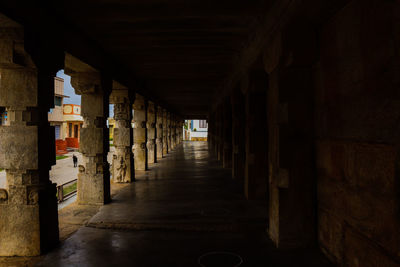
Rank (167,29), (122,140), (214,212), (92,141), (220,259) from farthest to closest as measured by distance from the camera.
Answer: (122,140) < (92,141) < (214,212) < (167,29) < (220,259)

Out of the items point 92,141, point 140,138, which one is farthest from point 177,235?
point 140,138

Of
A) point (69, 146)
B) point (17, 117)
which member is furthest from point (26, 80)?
point (69, 146)

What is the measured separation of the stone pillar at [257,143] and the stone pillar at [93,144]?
2.95 meters

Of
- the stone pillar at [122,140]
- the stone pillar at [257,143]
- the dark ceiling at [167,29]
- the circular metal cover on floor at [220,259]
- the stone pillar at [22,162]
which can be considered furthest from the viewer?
the stone pillar at [122,140]

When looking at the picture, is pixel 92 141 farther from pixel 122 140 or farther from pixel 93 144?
pixel 122 140

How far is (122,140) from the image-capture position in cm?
725

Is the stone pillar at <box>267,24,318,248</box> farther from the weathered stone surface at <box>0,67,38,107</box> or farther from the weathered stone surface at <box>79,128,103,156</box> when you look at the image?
the weathered stone surface at <box>79,128,103,156</box>

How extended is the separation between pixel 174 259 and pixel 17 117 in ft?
8.27

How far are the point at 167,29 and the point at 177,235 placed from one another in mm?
3124

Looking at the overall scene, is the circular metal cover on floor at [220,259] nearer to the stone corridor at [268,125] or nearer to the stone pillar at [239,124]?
the stone corridor at [268,125]

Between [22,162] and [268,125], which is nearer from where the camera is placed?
[22,162]

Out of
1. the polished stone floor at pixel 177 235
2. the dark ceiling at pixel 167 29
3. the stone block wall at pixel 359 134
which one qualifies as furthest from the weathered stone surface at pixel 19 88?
the stone block wall at pixel 359 134

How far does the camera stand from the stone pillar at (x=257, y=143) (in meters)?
5.16

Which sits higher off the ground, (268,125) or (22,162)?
(268,125)
